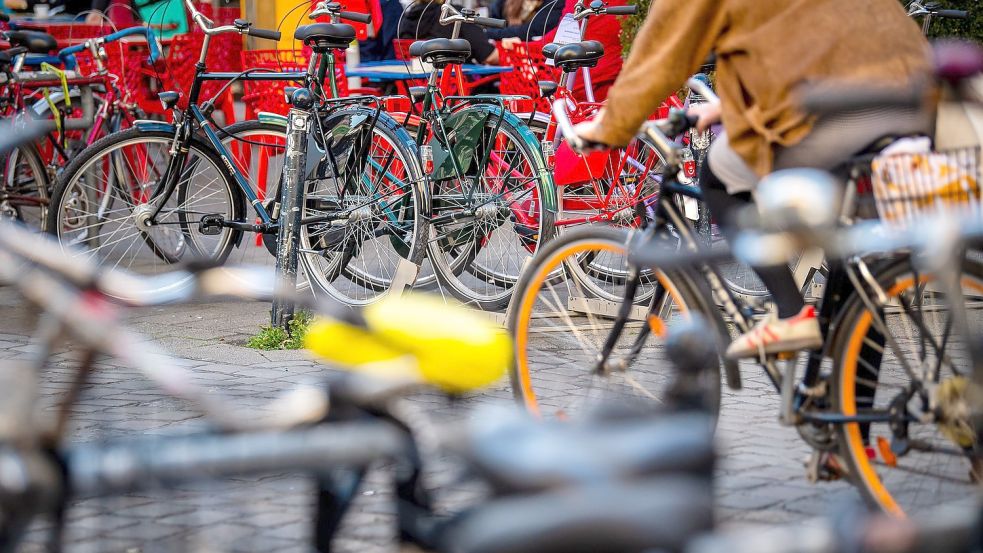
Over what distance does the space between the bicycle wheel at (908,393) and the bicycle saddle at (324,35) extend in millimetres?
3824

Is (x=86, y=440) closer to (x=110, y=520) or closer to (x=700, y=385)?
(x=110, y=520)

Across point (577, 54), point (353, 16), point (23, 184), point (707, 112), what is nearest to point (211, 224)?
point (353, 16)

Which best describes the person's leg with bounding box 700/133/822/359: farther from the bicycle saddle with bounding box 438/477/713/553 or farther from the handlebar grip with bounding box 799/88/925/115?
the bicycle saddle with bounding box 438/477/713/553

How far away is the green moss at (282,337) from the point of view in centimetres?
604

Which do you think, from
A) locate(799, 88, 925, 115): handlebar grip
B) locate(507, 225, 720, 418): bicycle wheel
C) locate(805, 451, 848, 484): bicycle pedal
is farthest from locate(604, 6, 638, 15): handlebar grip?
locate(799, 88, 925, 115): handlebar grip

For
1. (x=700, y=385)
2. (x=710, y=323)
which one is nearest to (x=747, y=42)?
(x=710, y=323)

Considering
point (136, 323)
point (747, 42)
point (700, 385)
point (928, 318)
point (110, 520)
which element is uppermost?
point (747, 42)

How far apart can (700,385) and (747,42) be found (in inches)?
69.0

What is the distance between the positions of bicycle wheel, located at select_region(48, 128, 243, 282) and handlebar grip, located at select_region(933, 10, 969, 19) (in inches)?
160

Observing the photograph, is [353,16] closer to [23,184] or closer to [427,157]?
[427,157]

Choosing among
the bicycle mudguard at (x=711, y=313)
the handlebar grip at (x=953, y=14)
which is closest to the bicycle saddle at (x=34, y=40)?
the handlebar grip at (x=953, y=14)

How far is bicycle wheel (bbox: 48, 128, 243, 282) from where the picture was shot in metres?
6.94

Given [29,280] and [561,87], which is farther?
[561,87]

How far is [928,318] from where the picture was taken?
3.18 metres
